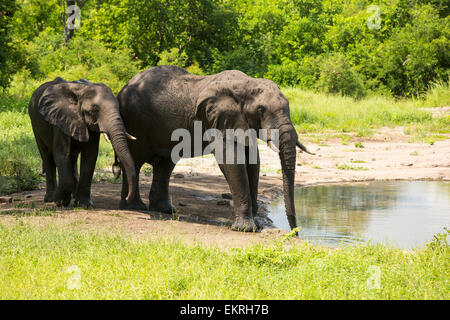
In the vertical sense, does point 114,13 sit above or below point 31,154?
above

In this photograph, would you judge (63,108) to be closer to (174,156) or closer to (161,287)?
(174,156)

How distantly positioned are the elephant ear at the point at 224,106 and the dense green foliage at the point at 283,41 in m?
19.2

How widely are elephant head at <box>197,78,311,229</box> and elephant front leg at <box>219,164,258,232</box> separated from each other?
0.55 metres

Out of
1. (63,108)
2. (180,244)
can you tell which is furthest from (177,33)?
(180,244)

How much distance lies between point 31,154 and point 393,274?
35.8ft

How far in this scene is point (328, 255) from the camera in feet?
21.4

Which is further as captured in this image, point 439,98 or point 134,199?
point 439,98

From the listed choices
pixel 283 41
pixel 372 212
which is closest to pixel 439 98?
pixel 283 41

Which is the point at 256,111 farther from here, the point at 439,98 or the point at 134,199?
the point at 439,98

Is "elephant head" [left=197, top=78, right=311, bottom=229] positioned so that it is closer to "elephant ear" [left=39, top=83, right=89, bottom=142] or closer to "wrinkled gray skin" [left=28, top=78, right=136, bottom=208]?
"wrinkled gray skin" [left=28, top=78, right=136, bottom=208]

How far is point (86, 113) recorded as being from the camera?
932 centimetres

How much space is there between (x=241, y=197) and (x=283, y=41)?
25.4m

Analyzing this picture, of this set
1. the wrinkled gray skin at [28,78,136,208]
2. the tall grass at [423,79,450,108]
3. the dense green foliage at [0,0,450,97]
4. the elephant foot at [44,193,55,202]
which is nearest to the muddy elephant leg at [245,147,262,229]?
the wrinkled gray skin at [28,78,136,208]

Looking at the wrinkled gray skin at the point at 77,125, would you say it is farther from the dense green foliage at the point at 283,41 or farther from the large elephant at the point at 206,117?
the dense green foliage at the point at 283,41
